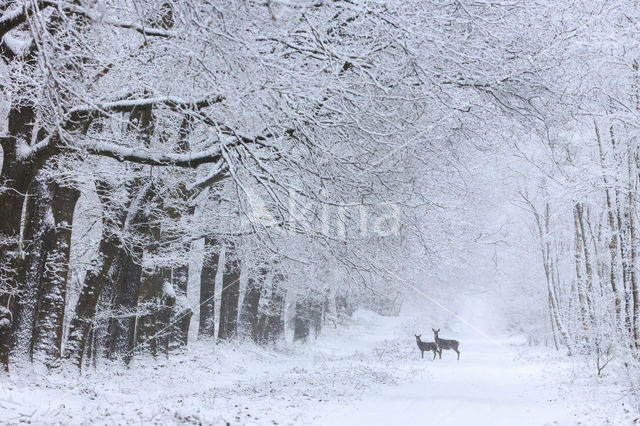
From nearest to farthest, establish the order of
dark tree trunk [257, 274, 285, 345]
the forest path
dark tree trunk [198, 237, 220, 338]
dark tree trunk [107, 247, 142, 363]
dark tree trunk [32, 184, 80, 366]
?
the forest path, dark tree trunk [32, 184, 80, 366], dark tree trunk [107, 247, 142, 363], dark tree trunk [198, 237, 220, 338], dark tree trunk [257, 274, 285, 345]

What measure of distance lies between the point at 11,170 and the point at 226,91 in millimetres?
4762

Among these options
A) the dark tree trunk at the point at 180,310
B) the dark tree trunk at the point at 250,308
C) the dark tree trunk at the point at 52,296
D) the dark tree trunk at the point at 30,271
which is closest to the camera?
the dark tree trunk at the point at 30,271

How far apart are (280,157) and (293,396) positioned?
214 inches

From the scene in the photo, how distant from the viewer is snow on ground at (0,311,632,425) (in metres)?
7.91

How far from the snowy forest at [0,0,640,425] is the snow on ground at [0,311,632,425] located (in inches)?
3.4

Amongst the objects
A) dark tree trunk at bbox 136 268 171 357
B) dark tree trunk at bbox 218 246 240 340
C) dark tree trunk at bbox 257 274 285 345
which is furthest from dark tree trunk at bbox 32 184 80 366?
dark tree trunk at bbox 257 274 285 345

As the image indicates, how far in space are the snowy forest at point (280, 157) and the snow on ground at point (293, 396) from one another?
0.28 feet

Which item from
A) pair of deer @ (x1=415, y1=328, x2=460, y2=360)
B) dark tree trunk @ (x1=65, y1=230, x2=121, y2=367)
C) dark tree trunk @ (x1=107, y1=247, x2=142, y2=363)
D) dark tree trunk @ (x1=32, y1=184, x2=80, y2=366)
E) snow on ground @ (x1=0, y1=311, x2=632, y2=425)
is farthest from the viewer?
pair of deer @ (x1=415, y1=328, x2=460, y2=360)

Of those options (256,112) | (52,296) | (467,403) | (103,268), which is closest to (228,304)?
(103,268)

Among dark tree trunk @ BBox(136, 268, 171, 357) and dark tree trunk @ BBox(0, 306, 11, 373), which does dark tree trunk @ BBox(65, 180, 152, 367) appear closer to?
dark tree trunk @ BBox(136, 268, 171, 357)

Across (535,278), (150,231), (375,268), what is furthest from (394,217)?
(535,278)

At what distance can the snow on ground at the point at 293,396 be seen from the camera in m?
7.91

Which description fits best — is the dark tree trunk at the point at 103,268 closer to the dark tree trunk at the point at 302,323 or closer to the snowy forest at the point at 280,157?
the snowy forest at the point at 280,157

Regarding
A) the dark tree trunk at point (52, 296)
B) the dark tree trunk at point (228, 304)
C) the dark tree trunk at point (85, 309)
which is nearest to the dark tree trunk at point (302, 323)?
the dark tree trunk at point (228, 304)
